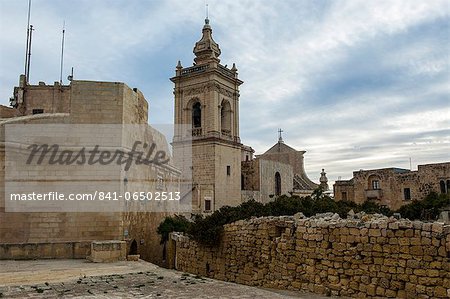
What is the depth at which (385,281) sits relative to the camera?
6121 millimetres

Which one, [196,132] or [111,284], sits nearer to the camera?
[111,284]

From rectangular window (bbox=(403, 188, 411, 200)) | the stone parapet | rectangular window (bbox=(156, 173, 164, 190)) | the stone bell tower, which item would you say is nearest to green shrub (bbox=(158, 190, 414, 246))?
the stone parapet

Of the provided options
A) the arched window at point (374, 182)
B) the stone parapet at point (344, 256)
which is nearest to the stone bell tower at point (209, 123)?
the arched window at point (374, 182)

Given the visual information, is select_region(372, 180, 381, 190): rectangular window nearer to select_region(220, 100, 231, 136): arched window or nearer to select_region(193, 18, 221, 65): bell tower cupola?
select_region(220, 100, 231, 136): arched window

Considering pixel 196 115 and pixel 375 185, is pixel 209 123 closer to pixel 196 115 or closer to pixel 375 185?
pixel 196 115

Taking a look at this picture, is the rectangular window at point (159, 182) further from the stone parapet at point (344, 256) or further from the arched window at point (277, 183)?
the arched window at point (277, 183)

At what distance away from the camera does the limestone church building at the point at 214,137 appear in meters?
30.5

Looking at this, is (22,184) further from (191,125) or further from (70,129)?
(191,125)

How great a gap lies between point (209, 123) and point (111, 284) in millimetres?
25070

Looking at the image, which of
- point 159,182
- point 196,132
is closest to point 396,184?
point 196,132

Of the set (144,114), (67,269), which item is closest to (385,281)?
(67,269)

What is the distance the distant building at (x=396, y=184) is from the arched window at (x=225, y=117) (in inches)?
423

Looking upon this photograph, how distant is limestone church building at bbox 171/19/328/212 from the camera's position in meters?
30.5

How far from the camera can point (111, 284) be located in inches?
269
